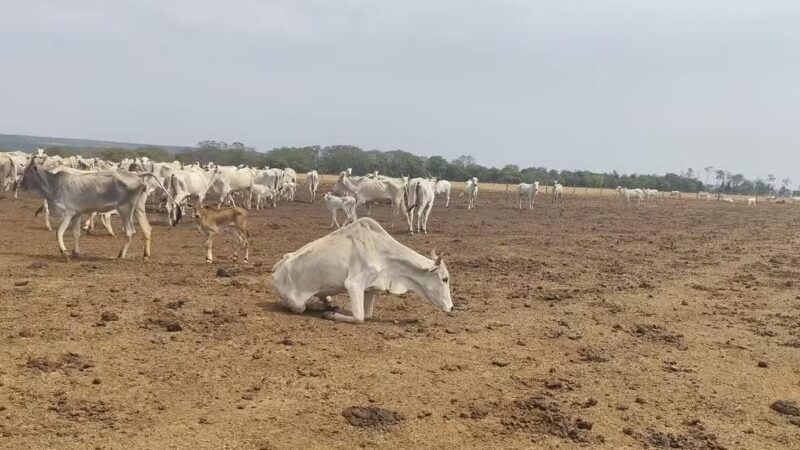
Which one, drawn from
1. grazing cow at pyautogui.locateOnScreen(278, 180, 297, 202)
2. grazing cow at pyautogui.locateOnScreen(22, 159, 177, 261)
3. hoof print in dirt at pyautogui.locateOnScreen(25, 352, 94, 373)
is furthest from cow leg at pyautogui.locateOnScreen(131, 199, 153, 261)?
grazing cow at pyautogui.locateOnScreen(278, 180, 297, 202)

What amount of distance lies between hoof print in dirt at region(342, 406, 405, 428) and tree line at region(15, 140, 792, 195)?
53634 mm

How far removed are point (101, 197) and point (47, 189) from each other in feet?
3.39

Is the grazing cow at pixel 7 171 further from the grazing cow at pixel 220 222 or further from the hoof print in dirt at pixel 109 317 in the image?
the hoof print in dirt at pixel 109 317

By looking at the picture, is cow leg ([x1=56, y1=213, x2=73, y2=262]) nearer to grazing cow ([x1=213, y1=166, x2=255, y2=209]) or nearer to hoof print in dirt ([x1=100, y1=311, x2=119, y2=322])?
hoof print in dirt ([x1=100, y1=311, x2=119, y2=322])

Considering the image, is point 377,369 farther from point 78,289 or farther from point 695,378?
point 78,289

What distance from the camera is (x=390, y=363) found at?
24.9ft

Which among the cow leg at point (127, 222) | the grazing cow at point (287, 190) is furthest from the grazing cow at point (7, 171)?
the cow leg at point (127, 222)

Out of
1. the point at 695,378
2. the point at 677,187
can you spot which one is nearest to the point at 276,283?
the point at 695,378

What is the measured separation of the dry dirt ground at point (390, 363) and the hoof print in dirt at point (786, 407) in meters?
0.03

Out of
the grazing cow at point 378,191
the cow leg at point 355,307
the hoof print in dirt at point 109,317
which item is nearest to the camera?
the hoof print in dirt at point 109,317

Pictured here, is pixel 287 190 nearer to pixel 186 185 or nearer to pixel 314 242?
pixel 186 185

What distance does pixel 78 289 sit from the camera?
10156 millimetres

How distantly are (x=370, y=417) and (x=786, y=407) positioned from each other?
13.3ft

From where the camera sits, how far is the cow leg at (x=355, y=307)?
29.7 feet
